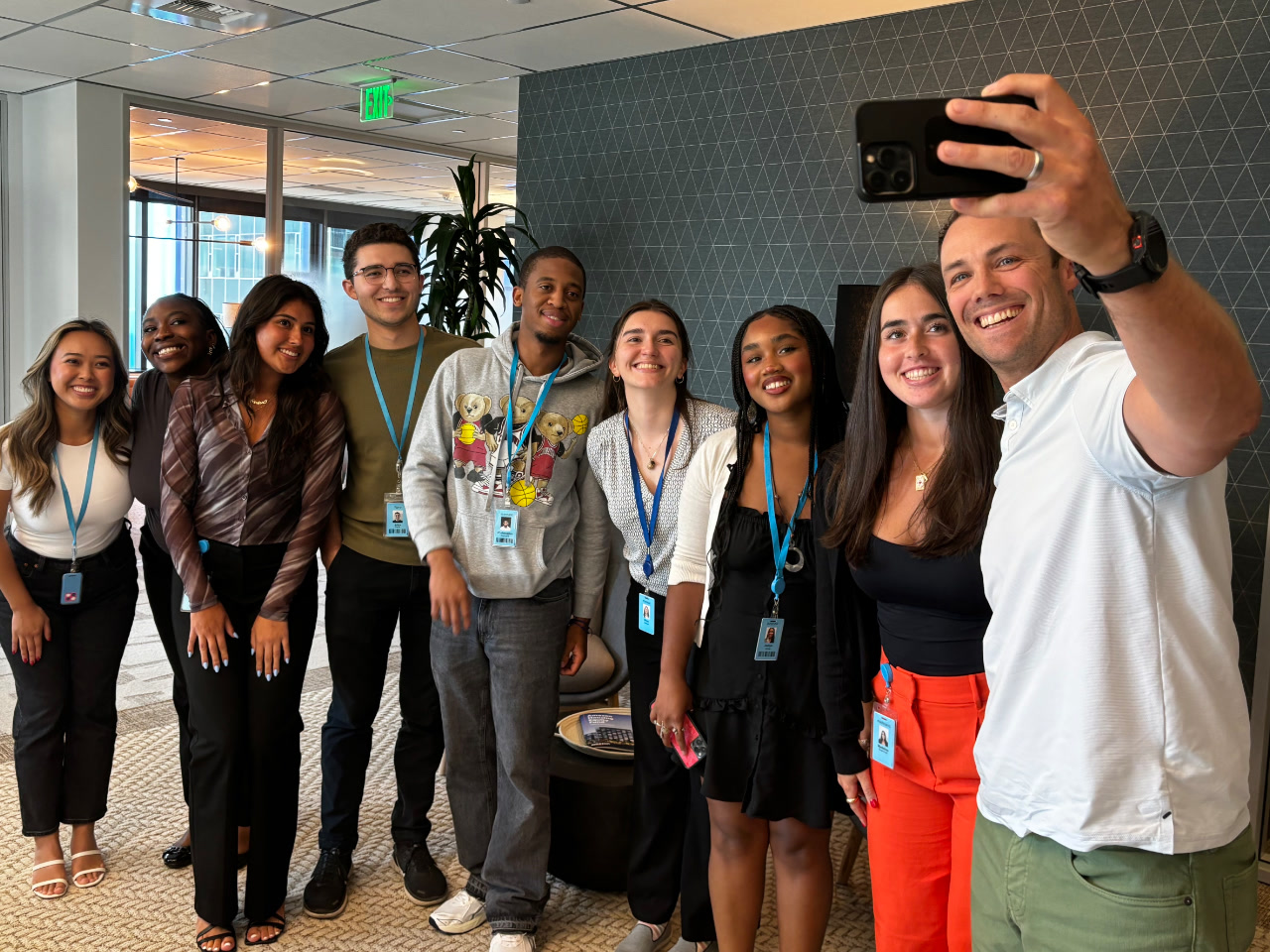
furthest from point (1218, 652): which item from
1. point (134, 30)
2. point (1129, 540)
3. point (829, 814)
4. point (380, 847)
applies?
point (134, 30)

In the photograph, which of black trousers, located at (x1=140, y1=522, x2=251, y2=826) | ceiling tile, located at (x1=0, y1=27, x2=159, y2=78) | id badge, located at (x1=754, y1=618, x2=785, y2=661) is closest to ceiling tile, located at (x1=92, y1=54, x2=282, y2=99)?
ceiling tile, located at (x1=0, y1=27, x2=159, y2=78)

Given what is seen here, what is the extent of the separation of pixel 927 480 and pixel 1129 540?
2.24 ft

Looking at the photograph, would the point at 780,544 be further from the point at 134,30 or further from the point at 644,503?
the point at 134,30

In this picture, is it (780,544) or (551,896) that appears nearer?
(780,544)

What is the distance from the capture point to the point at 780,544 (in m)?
2.20

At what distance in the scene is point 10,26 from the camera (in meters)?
5.26

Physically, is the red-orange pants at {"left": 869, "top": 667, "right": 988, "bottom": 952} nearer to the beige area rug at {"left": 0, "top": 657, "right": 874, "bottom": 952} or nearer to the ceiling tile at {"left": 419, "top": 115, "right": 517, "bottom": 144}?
the beige area rug at {"left": 0, "top": 657, "right": 874, "bottom": 952}

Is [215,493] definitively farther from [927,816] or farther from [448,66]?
[448,66]

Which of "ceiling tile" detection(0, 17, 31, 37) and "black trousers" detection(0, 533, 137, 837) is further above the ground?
"ceiling tile" detection(0, 17, 31, 37)

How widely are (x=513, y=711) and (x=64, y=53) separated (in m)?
5.03

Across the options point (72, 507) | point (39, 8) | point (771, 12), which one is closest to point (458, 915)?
point (72, 507)

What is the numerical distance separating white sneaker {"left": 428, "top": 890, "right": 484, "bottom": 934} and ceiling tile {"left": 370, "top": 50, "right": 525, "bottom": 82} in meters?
4.19

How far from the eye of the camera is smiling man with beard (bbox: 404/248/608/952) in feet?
8.86

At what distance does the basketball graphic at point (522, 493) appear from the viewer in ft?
8.90
